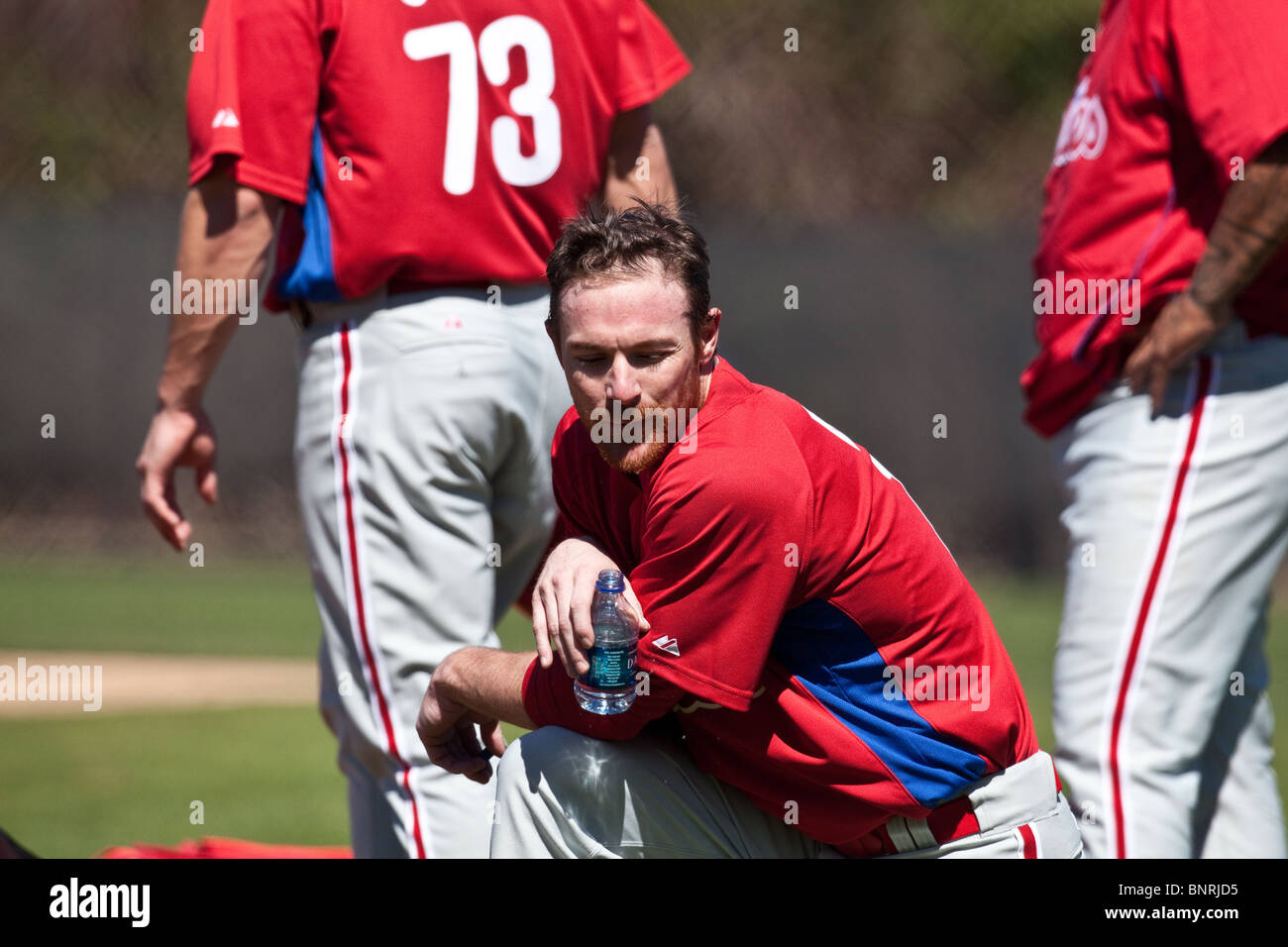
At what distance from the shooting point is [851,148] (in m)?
15.7

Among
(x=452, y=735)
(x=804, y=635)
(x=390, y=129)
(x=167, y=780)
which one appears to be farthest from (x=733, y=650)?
(x=167, y=780)

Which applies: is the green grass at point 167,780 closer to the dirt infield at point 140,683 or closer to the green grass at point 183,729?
the green grass at point 183,729

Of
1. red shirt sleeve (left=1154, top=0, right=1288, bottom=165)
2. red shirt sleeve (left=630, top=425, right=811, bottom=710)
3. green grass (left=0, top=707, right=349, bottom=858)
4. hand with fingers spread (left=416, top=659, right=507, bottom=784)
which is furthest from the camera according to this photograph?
green grass (left=0, top=707, right=349, bottom=858)

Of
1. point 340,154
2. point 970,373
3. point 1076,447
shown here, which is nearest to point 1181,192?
point 1076,447

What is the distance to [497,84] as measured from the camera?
10.4 feet

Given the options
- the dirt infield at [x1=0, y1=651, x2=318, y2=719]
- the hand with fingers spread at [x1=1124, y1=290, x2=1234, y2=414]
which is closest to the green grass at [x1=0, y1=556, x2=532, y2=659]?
the dirt infield at [x1=0, y1=651, x2=318, y2=719]

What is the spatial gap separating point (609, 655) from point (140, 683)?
564 cm

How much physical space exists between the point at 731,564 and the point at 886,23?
49.9 ft

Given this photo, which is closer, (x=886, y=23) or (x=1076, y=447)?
(x=1076, y=447)

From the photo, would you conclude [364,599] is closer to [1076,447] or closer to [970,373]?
[1076,447]

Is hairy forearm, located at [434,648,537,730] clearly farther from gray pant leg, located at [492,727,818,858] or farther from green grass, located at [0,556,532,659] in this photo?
green grass, located at [0,556,532,659]

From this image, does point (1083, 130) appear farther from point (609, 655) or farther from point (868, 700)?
point (609, 655)

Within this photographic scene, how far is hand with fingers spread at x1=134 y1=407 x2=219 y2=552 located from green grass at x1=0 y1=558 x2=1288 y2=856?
54.7 inches

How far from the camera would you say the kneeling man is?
2219 millimetres
